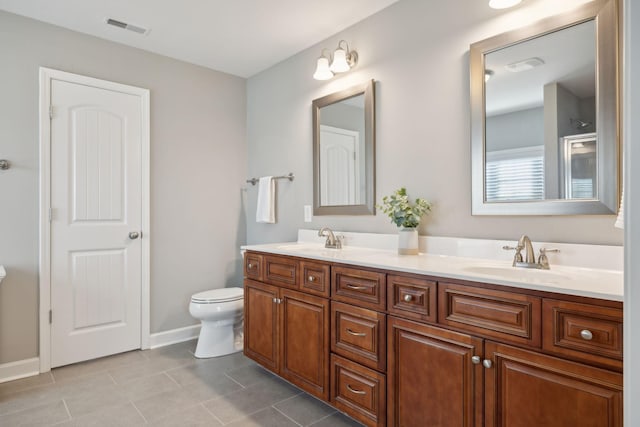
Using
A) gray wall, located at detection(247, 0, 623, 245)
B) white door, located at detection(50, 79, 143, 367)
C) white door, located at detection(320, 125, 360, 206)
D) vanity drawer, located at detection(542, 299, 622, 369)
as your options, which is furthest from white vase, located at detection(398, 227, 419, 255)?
white door, located at detection(50, 79, 143, 367)

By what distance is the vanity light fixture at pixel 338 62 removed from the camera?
2.52 m

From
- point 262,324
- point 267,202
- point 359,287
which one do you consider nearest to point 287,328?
point 262,324

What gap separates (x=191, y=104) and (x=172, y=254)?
52.8 inches

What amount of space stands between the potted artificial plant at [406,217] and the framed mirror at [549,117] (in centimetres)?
30

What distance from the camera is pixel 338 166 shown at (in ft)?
8.89

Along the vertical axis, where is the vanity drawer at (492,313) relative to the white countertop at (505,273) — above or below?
below

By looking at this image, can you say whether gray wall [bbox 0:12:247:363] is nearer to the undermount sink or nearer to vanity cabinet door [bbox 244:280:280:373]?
vanity cabinet door [bbox 244:280:280:373]

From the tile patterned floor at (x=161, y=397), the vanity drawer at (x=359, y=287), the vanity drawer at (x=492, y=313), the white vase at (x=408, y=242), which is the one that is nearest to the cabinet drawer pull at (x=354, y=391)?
the tile patterned floor at (x=161, y=397)

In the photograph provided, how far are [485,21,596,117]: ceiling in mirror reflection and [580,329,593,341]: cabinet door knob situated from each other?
1.02 m

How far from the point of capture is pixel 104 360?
2.80 meters

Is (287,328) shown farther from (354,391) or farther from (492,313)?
(492,313)

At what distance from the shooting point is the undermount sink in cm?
134

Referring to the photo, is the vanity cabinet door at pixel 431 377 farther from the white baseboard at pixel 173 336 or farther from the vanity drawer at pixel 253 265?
the white baseboard at pixel 173 336

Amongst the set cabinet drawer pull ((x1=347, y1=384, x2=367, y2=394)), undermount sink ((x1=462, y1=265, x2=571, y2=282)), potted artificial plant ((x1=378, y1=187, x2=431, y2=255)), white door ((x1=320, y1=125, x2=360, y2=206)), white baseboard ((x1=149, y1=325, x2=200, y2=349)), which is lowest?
white baseboard ((x1=149, y1=325, x2=200, y2=349))
